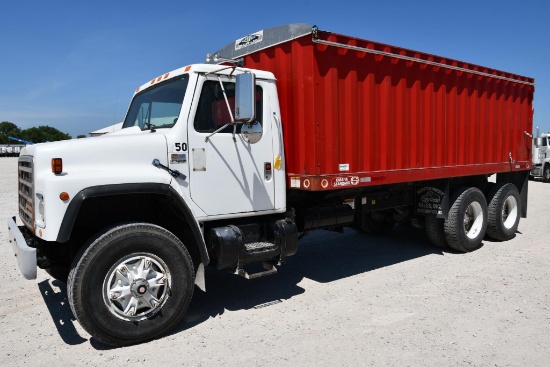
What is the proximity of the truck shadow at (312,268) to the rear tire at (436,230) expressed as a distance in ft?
0.56

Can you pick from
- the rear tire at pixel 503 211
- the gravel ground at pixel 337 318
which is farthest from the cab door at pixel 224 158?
the rear tire at pixel 503 211

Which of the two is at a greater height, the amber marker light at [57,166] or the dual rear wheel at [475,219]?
the amber marker light at [57,166]

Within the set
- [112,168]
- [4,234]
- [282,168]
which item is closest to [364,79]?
A: [282,168]

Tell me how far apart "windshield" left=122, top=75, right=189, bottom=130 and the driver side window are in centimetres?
21

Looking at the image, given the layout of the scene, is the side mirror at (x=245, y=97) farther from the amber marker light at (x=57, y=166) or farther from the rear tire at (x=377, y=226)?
the rear tire at (x=377, y=226)

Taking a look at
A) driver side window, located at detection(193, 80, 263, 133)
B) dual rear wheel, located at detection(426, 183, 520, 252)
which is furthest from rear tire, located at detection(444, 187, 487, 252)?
driver side window, located at detection(193, 80, 263, 133)

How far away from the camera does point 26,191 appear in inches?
168

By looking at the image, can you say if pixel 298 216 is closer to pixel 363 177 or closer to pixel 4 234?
pixel 363 177

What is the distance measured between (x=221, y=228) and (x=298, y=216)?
4.29 feet

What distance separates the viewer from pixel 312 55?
479cm

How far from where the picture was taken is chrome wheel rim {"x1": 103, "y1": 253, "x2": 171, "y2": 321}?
12.6 feet

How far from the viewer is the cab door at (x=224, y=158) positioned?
4.40m

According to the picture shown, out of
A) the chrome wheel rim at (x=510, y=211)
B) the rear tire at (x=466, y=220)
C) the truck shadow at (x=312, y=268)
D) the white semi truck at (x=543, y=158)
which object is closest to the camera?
the truck shadow at (x=312, y=268)

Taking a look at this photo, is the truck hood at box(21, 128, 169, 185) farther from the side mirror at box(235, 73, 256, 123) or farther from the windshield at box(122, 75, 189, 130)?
the side mirror at box(235, 73, 256, 123)
